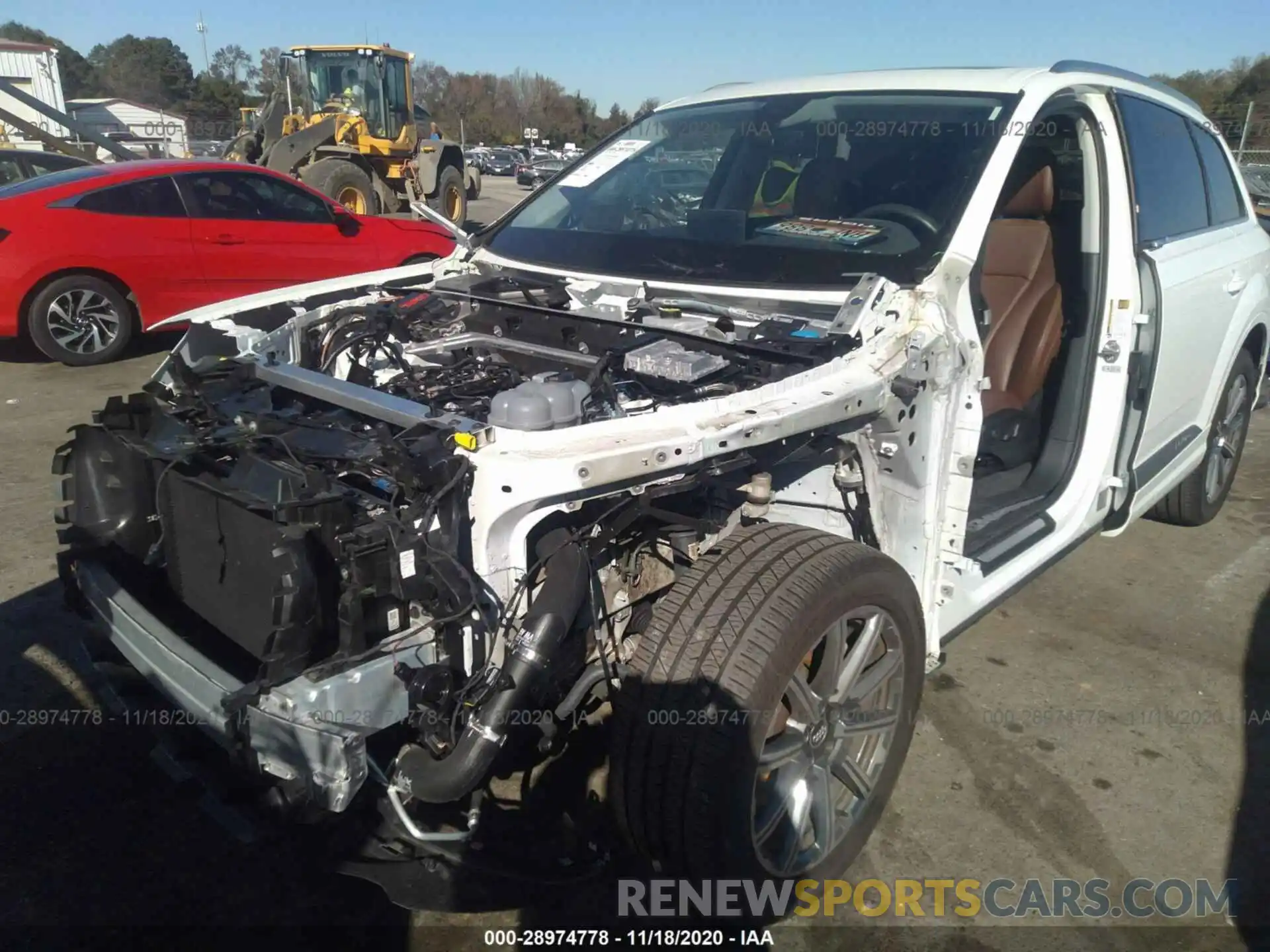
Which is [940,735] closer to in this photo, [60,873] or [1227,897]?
[1227,897]

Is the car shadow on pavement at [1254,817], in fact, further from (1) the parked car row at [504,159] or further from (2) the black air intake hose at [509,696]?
(1) the parked car row at [504,159]

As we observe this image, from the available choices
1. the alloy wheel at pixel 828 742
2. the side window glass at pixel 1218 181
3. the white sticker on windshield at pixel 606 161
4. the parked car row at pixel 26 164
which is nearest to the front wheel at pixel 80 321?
the parked car row at pixel 26 164

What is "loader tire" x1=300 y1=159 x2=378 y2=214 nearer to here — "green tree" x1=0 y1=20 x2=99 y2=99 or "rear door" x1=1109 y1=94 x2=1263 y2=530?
"rear door" x1=1109 y1=94 x2=1263 y2=530

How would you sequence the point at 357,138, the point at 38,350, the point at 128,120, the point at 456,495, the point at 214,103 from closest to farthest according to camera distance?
1. the point at 456,495
2. the point at 38,350
3. the point at 357,138
4. the point at 128,120
5. the point at 214,103

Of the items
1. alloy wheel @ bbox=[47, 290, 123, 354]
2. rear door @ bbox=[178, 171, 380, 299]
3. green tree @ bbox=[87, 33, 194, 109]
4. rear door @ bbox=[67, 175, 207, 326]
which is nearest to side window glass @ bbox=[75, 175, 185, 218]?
rear door @ bbox=[67, 175, 207, 326]

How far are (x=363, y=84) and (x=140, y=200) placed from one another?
9.51 metres

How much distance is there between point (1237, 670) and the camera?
3443 millimetres

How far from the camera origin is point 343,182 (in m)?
13.8

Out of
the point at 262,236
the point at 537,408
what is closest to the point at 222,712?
the point at 537,408

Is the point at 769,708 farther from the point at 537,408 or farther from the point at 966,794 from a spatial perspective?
the point at 966,794

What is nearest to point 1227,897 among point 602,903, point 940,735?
point 940,735

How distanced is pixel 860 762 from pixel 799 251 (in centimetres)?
150

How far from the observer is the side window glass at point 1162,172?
337 cm

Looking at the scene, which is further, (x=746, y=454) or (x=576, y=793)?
(x=576, y=793)
